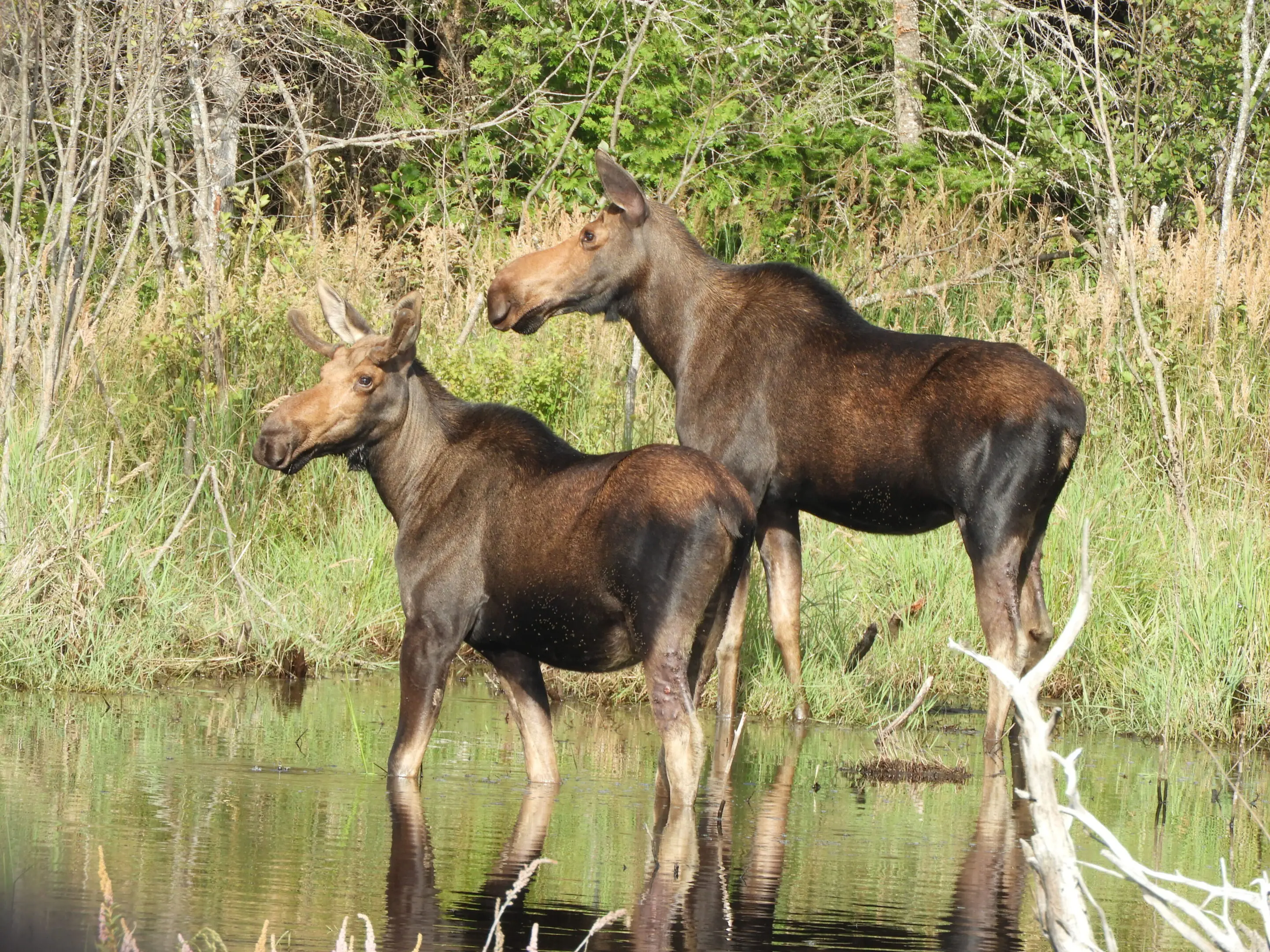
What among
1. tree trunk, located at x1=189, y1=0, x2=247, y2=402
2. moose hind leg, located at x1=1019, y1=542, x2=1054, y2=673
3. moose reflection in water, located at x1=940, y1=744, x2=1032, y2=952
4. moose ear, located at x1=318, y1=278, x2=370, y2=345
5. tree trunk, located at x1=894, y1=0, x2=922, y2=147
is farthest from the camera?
tree trunk, located at x1=894, y1=0, x2=922, y2=147

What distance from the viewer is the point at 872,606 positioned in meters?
11.1

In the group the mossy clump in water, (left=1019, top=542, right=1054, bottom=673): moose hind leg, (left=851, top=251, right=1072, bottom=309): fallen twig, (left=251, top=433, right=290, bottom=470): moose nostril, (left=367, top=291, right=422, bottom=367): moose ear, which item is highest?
(left=851, top=251, right=1072, bottom=309): fallen twig

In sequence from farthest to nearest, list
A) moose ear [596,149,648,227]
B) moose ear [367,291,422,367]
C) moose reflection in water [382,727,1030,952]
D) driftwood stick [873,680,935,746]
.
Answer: moose ear [596,149,648,227]
driftwood stick [873,680,935,746]
moose ear [367,291,422,367]
moose reflection in water [382,727,1030,952]

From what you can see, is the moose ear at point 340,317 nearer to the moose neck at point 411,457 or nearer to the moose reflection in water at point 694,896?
the moose neck at point 411,457

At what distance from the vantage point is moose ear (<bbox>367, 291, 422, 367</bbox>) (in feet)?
25.5

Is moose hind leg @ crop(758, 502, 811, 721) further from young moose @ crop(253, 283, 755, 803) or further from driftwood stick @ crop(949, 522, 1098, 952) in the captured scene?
driftwood stick @ crop(949, 522, 1098, 952)

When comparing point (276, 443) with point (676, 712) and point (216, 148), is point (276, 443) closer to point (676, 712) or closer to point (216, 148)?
point (676, 712)

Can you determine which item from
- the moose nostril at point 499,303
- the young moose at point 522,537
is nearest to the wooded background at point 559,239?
the moose nostril at point 499,303

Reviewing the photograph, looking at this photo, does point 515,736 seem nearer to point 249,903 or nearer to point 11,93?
point 249,903

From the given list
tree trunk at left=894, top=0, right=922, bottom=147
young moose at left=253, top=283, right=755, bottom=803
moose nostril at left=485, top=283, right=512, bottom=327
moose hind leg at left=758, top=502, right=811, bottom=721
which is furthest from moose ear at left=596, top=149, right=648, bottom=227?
tree trunk at left=894, top=0, right=922, bottom=147

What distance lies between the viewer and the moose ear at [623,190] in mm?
9406

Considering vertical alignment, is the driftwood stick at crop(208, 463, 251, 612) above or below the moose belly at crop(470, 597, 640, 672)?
above

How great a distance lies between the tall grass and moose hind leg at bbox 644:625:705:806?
3142mm

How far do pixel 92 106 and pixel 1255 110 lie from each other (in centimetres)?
935
